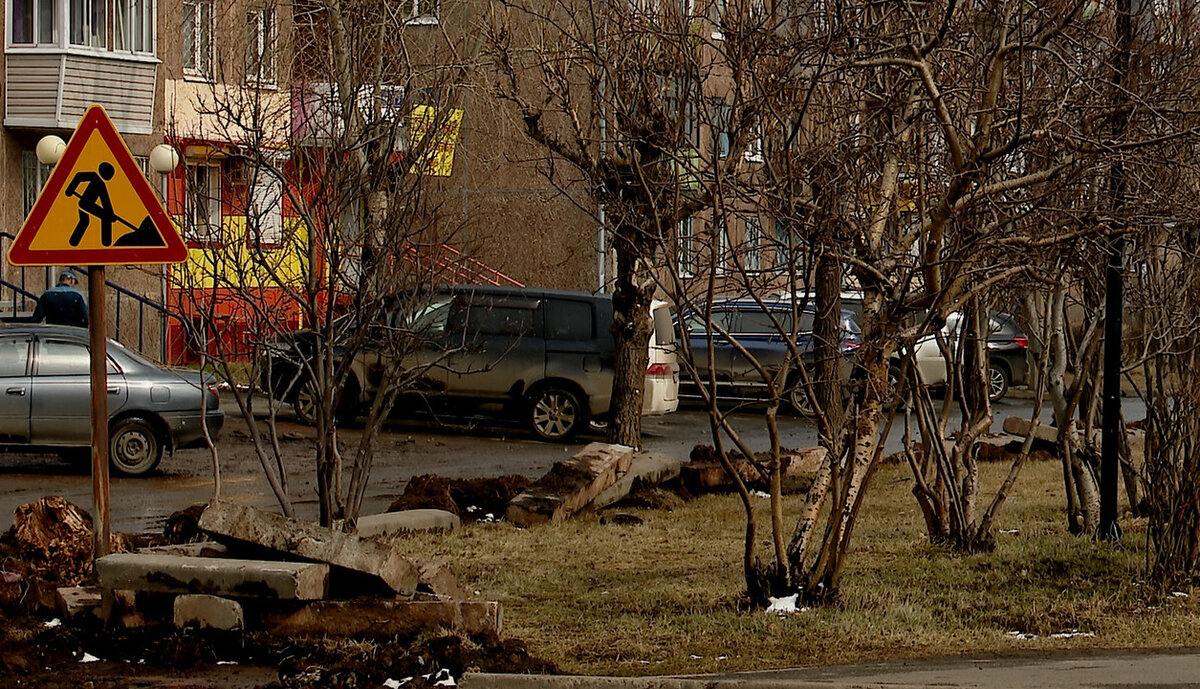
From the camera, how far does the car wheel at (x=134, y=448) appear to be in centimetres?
1537

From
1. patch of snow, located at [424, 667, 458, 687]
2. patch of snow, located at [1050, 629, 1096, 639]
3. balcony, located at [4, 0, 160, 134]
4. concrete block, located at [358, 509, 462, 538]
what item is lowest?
patch of snow, located at [424, 667, 458, 687]

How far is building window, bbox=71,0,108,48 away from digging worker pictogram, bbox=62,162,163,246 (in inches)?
836

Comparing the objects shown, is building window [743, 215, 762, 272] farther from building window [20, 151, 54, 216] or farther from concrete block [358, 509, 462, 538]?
building window [20, 151, 54, 216]

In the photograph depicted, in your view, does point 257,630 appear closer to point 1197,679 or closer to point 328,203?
point 328,203

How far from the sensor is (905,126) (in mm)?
8648

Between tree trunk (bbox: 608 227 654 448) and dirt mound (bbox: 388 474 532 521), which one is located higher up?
tree trunk (bbox: 608 227 654 448)

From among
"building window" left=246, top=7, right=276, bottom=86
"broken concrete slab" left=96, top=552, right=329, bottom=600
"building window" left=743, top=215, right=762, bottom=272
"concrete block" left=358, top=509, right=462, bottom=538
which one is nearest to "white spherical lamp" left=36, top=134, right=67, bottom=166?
"building window" left=246, top=7, right=276, bottom=86

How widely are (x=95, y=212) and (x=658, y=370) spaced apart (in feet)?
40.8

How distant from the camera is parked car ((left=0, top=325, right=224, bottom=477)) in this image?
15.1 meters

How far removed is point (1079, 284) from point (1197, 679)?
4.75 meters

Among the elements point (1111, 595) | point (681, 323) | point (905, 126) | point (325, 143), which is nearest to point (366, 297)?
point (325, 143)

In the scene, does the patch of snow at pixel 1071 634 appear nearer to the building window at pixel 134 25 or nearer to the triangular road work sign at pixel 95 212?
the triangular road work sign at pixel 95 212

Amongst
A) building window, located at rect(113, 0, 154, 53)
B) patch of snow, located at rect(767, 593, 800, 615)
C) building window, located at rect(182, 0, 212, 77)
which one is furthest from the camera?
building window, located at rect(113, 0, 154, 53)

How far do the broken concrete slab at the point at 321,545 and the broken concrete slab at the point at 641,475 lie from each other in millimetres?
5294
